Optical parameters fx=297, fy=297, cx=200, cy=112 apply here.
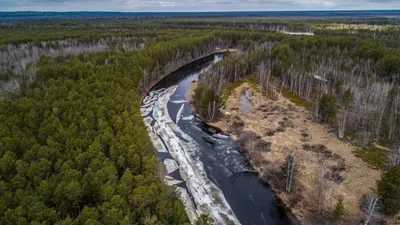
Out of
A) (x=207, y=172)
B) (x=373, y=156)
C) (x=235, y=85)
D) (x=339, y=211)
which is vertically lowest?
(x=207, y=172)

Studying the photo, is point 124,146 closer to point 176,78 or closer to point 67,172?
point 67,172

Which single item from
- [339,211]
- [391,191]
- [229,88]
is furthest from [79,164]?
[229,88]

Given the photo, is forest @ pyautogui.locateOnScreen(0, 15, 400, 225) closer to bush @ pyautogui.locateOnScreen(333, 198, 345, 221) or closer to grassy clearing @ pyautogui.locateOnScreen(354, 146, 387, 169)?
grassy clearing @ pyautogui.locateOnScreen(354, 146, 387, 169)

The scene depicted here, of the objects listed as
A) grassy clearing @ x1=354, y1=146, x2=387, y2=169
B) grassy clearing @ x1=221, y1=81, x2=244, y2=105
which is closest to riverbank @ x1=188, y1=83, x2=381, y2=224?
grassy clearing @ x1=354, y1=146, x2=387, y2=169

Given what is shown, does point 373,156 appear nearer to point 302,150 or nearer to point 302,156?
point 302,150

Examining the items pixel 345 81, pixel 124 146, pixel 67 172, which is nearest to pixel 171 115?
pixel 124 146

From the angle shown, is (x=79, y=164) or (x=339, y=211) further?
(x=339, y=211)
